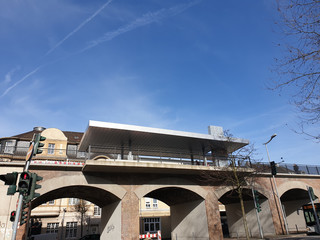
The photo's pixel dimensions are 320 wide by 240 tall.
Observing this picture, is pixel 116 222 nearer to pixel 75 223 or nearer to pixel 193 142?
pixel 193 142

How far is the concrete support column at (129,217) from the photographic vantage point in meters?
16.2

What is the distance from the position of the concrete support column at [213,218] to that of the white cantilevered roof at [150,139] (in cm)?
469

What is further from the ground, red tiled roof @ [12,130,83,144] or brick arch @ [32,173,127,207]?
red tiled roof @ [12,130,83,144]

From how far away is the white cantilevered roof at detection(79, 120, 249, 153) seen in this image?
18.3m

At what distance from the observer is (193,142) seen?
72.1ft

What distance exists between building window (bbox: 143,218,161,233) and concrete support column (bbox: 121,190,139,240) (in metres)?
21.9

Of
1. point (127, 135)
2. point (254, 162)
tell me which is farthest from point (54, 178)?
point (254, 162)

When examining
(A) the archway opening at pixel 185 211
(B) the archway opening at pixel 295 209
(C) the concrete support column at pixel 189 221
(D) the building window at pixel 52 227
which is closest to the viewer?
(C) the concrete support column at pixel 189 221

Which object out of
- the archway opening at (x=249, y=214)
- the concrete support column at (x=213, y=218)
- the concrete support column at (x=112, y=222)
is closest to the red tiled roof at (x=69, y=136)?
the concrete support column at (x=112, y=222)

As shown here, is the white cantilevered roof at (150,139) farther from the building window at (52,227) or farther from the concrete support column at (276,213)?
the building window at (52,227)

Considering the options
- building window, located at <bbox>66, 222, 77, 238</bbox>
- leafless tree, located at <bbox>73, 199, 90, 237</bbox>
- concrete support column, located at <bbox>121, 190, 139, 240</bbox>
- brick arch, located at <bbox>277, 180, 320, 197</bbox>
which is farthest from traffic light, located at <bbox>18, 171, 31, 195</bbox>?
building window, located at <bbox>66, 222, 77, 238</bbox>

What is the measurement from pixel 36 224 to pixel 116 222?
2223 cm

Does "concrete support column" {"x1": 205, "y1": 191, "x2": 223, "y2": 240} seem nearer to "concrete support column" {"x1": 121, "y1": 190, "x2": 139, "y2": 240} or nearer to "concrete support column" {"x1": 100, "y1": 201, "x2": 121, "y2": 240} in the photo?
"concrete support column" {"x1": 121, "y1": 190, "x2": 139, "y2": 240}

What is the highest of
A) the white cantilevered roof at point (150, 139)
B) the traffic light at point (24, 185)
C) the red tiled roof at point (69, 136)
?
the red tiled roof at point (69, 136)
